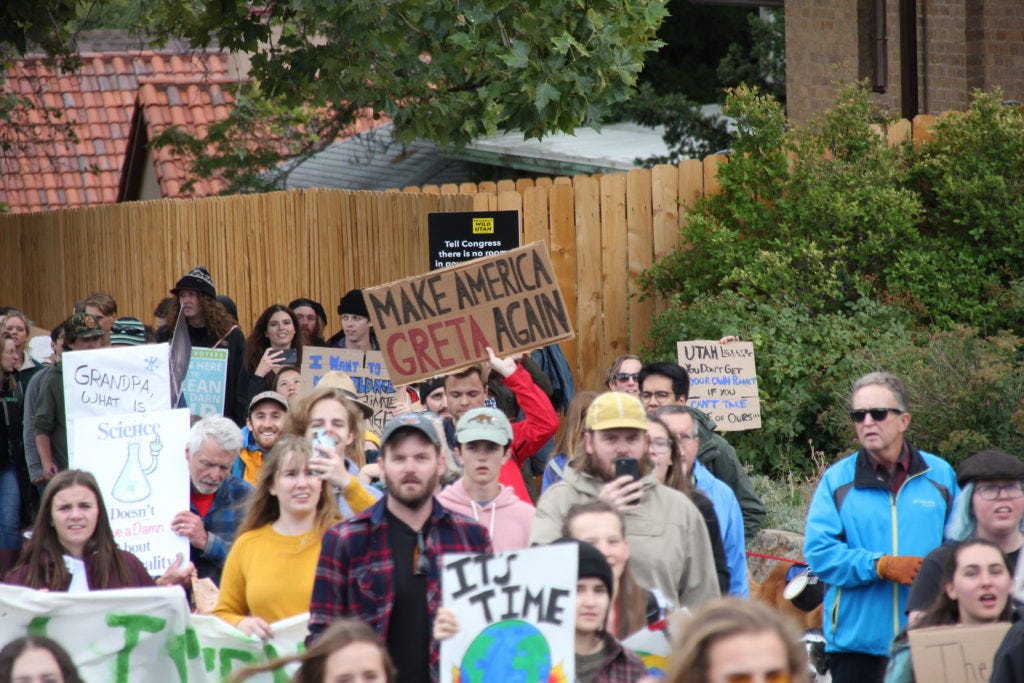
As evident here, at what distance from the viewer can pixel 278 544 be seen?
20.7 feet

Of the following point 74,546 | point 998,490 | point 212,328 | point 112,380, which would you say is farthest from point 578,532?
point 212,328

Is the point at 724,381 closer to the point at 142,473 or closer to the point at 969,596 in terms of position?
the point at 142,473

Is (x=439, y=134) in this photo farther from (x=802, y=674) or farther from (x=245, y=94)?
(x=802, y=674)

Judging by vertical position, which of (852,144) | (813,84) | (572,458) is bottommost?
(572,458)

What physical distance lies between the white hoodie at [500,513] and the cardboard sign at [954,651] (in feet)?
5.92

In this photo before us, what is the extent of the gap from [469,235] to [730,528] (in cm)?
484

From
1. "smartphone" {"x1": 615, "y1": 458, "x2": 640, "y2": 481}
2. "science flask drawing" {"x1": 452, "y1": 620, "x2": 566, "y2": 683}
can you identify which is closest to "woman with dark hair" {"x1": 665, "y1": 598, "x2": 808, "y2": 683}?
"science flask drawing" {"x1": 452, "y1": 620, "x2": 566, "y2": 683}

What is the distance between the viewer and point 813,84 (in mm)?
17594

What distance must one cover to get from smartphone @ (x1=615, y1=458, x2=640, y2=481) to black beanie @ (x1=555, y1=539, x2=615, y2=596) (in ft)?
3.16

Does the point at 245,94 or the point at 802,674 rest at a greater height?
the point at 245,94

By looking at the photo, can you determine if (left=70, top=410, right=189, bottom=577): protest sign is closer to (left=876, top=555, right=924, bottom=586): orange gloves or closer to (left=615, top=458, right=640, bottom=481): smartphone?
(left=615, top=458, right=640, bottom=481): smartphone

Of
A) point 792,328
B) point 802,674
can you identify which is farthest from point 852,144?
point 802,674

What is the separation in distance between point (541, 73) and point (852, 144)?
304 cm

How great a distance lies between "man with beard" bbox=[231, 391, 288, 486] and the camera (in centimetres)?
835
